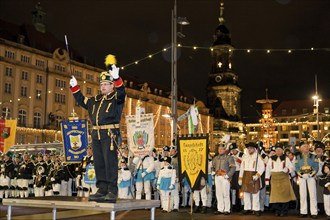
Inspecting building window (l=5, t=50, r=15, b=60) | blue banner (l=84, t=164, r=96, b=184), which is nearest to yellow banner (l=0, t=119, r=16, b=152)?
blue banner (l=84, t=164, r=96, b=184)

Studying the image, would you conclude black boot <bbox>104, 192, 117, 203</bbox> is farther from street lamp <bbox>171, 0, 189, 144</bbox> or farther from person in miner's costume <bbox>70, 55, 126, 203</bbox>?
street lamp <bbox>171, 0, 189, 144</bbox>

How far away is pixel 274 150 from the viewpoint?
13.7 m

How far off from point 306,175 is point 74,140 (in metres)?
9.23

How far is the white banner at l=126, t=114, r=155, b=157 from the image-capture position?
50.8 feet

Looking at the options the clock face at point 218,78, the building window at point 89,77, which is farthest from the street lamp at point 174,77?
the clock face at point 218,78

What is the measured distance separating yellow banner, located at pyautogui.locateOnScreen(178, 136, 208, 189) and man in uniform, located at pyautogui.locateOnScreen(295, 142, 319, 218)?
294 cm

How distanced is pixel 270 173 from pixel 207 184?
6.85 ft

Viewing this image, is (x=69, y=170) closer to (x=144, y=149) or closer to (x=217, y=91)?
(x=144, y=149)

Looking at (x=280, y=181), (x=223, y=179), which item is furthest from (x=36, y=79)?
(x=280, y=181)

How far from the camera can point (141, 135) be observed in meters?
15.7

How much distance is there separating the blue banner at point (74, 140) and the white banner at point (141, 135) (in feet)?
7.69

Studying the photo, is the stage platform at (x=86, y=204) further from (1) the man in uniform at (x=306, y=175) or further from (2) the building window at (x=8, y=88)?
(2) the building window at (x=8, y=88)

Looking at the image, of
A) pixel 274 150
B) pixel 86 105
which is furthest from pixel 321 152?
pixel 86 105

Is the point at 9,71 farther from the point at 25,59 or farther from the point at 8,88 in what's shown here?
the point at 25,59
